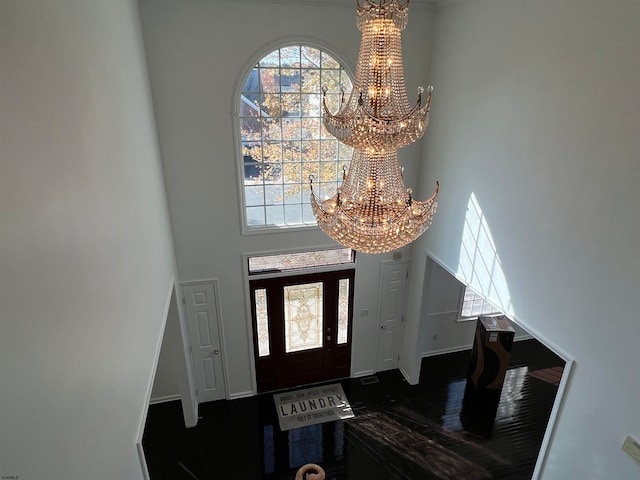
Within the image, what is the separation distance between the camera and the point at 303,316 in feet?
21.3

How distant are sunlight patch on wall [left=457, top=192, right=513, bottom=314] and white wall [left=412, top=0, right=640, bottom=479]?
0.02 meters

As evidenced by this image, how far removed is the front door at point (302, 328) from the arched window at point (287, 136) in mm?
1073

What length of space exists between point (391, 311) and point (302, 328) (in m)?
1.54

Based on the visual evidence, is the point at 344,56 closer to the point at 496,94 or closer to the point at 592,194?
the point at 496,94

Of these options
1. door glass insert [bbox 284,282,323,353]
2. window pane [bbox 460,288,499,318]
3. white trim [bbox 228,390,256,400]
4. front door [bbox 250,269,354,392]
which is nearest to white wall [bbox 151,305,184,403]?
white trim [bbox 228,390,256,400]

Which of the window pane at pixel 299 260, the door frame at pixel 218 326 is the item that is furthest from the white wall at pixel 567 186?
the door frame at pixel 218 326

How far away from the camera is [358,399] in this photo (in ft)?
21.5

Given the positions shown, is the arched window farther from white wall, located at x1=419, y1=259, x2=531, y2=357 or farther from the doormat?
the doormat

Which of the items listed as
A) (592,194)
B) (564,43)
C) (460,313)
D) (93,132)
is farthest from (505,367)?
(93,132)

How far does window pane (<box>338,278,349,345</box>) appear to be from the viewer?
6.43 metres

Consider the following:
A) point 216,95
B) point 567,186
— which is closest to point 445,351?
point 567,186

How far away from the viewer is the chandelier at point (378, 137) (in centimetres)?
267

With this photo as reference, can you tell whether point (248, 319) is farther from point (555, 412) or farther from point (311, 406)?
point (555, 412)

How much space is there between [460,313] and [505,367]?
1.20 meters
